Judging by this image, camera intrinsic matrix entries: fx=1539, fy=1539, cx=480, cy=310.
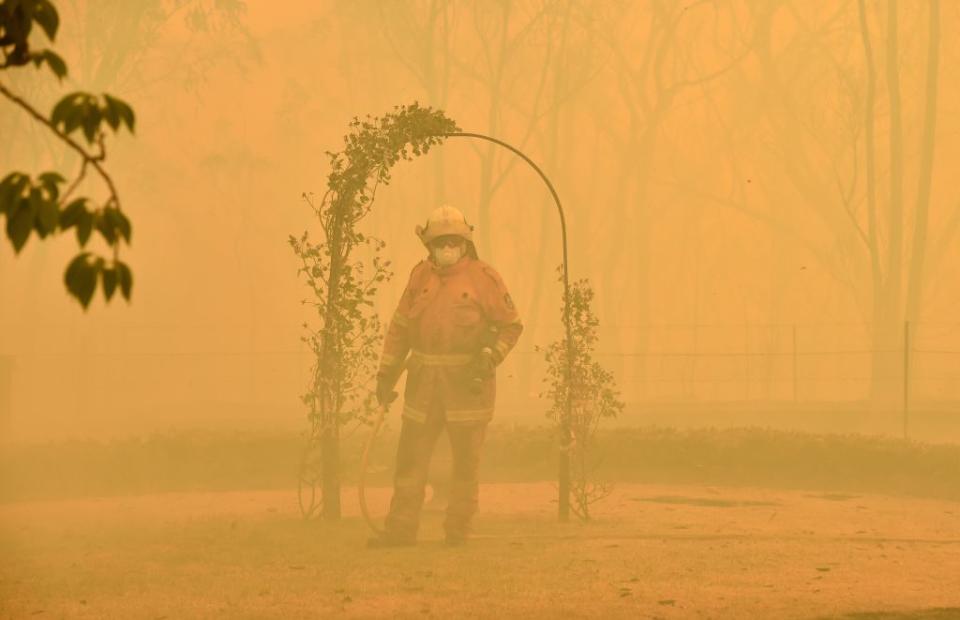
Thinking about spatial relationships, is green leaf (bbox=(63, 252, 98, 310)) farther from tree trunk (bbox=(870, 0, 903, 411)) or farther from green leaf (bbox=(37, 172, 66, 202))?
tree trunk (bbox=(870, 0, 903, 411))

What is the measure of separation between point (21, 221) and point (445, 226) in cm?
722

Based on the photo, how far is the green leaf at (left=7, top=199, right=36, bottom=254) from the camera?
4145 millimetres

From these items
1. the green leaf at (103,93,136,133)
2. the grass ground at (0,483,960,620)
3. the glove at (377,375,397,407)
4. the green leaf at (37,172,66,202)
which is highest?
the green leaf at (103,93,136,133)

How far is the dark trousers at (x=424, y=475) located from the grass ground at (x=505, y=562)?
0.23 metres

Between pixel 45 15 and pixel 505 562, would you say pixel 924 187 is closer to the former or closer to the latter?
pixel 505 562

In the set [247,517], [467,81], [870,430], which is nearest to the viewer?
[247,517]

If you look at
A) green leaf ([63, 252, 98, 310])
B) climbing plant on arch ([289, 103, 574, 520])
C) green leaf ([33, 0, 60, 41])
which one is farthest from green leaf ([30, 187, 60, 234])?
climbing plant on arch ([289, 103, 574, 520])

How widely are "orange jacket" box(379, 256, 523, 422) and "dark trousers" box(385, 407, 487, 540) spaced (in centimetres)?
9

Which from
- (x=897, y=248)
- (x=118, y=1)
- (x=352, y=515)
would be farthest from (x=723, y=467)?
(x=118, y=1)

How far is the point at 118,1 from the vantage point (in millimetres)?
32656

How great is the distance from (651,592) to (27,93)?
2707 cm

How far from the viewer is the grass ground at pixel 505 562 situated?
856 centimetres

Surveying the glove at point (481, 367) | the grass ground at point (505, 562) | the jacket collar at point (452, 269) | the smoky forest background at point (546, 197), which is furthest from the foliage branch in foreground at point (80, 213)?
the smoky forest background at point (546, 197)

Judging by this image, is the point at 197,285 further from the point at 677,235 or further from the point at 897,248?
the point at 897,248
